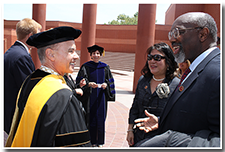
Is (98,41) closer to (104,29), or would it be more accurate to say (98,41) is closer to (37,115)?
(104,29)

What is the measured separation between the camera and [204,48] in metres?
1.50

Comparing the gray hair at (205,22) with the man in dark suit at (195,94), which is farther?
Answer: the gray hair at (205,22)

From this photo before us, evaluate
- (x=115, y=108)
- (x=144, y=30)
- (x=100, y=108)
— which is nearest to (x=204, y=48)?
(x=100, y=108)

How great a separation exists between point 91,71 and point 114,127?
1789 millimetres

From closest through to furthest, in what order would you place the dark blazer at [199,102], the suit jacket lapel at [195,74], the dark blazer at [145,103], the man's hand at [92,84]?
the dark blazer at [199,102] < the suit jacket lapel at [195,74] < the dark blazer at [145,103] < the man's hand at [92,84]

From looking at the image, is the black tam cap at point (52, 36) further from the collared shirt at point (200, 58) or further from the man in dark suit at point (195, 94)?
the collared shirt at point (200, 58)

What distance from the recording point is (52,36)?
5.13 feet

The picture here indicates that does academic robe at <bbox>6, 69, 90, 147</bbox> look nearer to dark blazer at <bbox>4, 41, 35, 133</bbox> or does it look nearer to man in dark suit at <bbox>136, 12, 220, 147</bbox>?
man in dark suit at <bbox>136, 12, 220, 147</bbox>

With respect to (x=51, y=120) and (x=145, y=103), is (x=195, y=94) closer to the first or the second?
(x=51, y=120)

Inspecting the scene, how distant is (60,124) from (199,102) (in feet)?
3.24

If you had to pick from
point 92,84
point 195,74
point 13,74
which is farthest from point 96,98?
point 195,74

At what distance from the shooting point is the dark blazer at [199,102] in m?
1.22

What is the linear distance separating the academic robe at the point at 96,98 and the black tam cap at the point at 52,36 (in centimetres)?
241

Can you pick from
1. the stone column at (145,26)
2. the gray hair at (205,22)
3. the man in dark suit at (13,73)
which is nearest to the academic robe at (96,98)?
the man in dark suit at (13,73)
